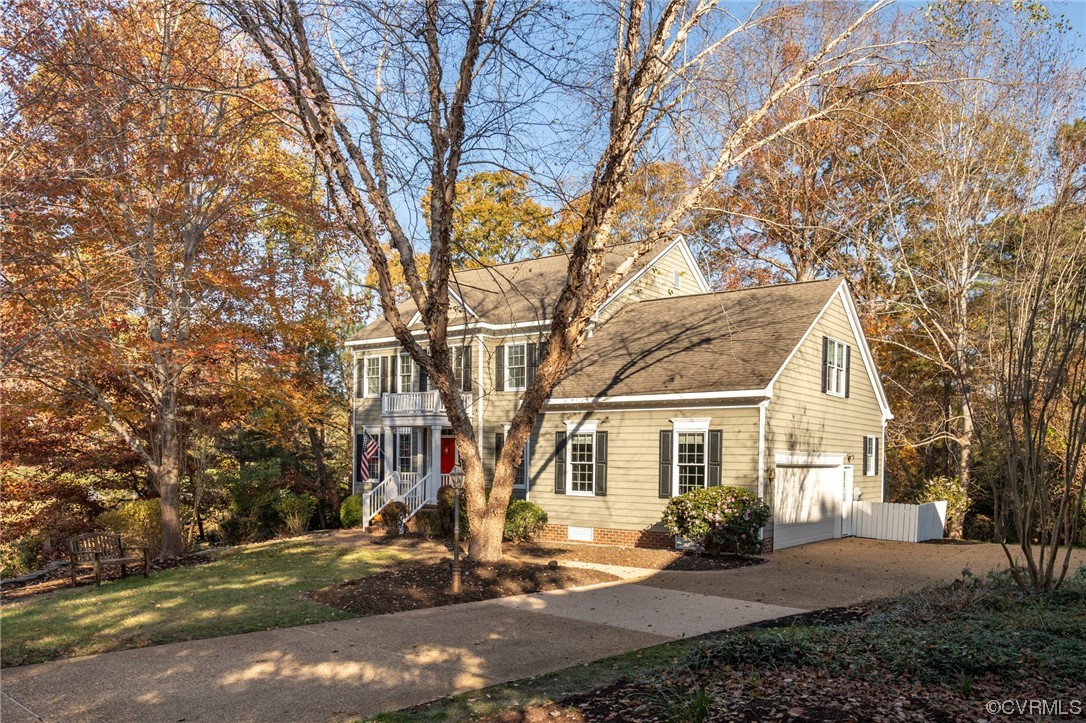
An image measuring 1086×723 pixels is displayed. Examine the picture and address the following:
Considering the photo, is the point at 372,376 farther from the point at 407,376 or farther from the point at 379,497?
the point at 379,497

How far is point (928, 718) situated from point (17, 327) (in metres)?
14.6

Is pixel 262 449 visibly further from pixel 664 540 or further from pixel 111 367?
pixel 664 540

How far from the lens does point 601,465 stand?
20125 mm

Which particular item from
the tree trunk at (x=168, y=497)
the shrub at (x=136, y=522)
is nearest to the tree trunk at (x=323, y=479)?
the shrub at (x=136, y=522)

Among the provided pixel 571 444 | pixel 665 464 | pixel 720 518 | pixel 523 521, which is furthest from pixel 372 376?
pixel 720 518

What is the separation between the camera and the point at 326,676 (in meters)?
7.16

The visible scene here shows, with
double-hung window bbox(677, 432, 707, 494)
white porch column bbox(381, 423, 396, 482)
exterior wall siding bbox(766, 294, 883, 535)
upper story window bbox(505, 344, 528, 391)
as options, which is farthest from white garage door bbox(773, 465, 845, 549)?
white porch column bbox(381, 423, 396, 482)

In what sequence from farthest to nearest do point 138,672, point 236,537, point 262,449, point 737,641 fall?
point 262,449
point 236,537
point 138,672
point 737,641

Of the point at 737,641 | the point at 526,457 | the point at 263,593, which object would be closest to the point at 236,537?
the point at 526,457

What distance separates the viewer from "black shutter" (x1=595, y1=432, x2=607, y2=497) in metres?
20.1

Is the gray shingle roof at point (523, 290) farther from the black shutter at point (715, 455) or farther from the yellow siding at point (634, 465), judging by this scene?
the black shutter at point (715, 455)

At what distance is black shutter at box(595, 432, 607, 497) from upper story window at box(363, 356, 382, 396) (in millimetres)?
9020

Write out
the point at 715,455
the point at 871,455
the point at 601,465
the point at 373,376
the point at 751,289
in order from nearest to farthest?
the point at 715,455, the point at 601,465, the point at 751,289, the point at 871,455, the point at 373,376

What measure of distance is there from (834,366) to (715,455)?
527 centimetres
